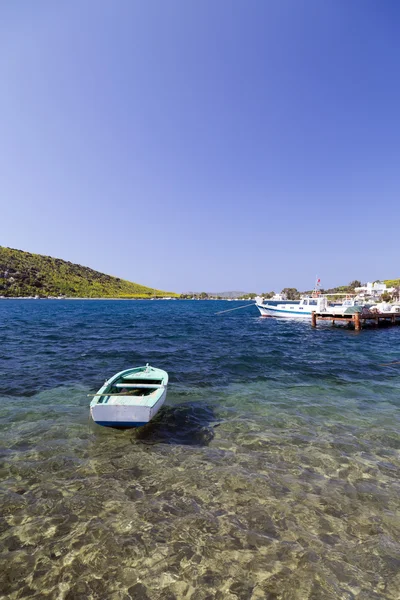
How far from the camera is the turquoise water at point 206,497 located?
4766 mm

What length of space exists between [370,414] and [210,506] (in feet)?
27.6

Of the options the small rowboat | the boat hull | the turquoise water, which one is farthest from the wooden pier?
the boat hull

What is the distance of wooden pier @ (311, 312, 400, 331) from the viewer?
4357 centimetres

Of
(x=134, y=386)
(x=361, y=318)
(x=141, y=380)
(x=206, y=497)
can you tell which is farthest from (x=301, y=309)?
(x=206, y=497)

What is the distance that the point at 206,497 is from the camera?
22.0 feet

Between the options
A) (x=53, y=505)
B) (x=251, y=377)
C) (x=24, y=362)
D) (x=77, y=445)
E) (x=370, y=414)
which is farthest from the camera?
(x=24, y=362)

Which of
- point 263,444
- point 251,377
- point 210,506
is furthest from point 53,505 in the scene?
point 251,377

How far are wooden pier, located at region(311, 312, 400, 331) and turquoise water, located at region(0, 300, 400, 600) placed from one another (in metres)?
32.6

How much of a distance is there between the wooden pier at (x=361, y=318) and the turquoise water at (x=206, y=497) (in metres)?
32.6

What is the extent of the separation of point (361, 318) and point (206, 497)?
45075 millimetres

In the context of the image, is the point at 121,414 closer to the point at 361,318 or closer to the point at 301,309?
the point at 361,318

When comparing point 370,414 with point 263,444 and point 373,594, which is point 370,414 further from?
point 373,594

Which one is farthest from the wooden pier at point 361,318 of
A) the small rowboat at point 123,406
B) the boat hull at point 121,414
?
the boat hull at point 121,414

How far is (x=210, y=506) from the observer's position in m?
6.44
